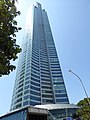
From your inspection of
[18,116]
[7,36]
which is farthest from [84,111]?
[7,36]

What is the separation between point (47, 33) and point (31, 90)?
304 feet

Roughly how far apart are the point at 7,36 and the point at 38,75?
13311 cm

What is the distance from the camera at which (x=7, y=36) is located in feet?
27.4

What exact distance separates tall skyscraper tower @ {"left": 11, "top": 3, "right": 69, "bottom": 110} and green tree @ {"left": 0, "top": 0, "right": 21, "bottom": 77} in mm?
106045

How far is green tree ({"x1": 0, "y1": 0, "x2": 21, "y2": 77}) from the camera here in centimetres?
816

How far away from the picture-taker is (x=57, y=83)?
5556 inches

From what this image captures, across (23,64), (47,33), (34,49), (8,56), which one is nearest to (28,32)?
(47,33)

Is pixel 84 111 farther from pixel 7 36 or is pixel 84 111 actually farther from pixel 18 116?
pixel 7 36

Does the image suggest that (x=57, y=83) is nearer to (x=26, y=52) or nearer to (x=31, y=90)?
(x=31, y=90)

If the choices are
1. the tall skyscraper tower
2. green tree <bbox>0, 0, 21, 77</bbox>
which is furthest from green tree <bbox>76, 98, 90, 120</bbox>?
the tall skyscraper tower

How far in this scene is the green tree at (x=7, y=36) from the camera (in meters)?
8.16

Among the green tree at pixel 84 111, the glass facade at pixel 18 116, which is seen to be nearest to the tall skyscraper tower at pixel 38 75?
the glass facade at pixel 18 116

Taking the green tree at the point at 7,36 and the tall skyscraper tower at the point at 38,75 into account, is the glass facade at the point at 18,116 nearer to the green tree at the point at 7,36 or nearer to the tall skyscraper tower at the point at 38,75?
the green tree at the point at 7,36

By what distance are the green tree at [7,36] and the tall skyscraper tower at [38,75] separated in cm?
10604
